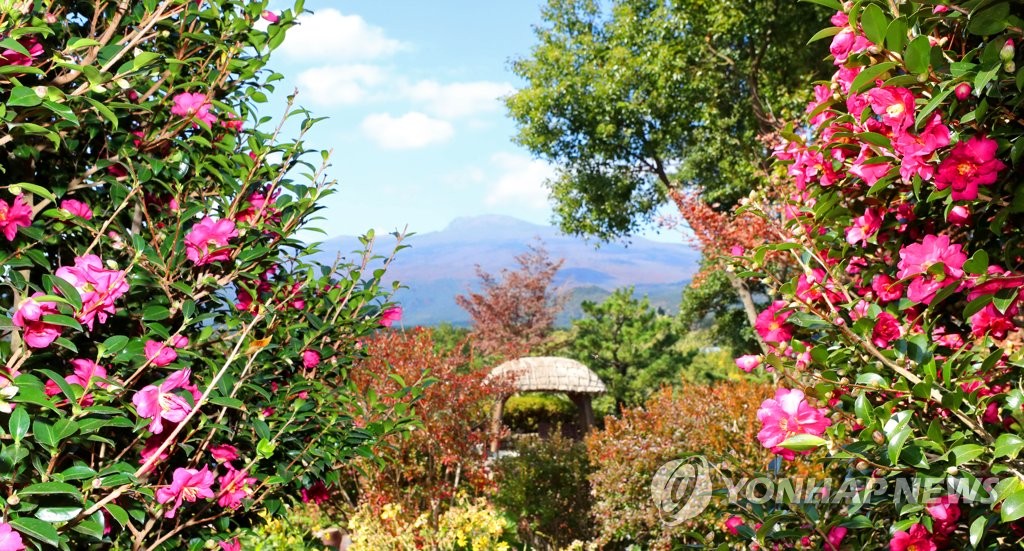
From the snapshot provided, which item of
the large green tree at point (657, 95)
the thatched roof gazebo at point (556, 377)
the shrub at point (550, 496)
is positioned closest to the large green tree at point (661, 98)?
the large green tree at point (657, 95)

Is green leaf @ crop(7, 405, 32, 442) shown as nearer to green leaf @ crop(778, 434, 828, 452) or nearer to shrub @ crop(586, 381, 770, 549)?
green leaf @ crop(778, 434, 828, 452)

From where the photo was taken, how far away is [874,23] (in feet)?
4.34

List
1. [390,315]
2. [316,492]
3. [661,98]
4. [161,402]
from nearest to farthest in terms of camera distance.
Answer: [161,402]
[316,492]
[390,315]
[661,98]

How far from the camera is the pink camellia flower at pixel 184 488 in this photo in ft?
6.29

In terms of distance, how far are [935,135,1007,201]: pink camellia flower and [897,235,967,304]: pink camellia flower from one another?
0.13m

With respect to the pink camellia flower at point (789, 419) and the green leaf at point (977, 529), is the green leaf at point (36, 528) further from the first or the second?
the green leaf at point (977, 529)

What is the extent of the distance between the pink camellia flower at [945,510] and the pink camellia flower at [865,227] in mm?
695

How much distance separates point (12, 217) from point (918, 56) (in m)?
2.18

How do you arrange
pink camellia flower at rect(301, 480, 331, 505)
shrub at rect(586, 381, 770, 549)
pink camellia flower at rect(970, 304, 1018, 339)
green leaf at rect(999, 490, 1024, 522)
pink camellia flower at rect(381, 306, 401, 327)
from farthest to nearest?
1. shrub at rect(586, 381, 770, 549)
2. pink camellia flower at rect(381, 306, 401, 327)
3. pink camellia flower at rect(301, 480, 331, 505)
4. pink camellia flower at rect(970, 304, 1018, 339)
5. green leaf at rect(999, 490, 1024, 522)

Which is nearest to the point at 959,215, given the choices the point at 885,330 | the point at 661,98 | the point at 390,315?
the point at 885,330

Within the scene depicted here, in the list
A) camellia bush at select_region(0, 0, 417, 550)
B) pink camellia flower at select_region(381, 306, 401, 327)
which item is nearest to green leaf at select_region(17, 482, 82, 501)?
camellia bush at select_region(0, 0, 417, 550)

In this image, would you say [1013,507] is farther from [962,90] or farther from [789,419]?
[962,90]

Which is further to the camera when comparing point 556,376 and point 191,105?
point 556,376

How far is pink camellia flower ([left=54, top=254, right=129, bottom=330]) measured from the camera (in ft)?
5.54
